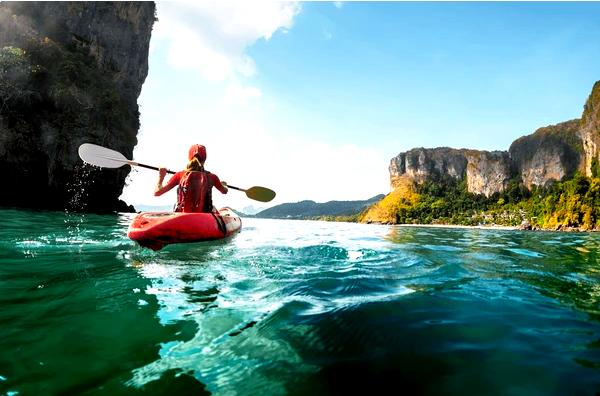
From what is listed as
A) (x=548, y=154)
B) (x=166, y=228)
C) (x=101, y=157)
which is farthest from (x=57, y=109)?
(x=548, y=154)

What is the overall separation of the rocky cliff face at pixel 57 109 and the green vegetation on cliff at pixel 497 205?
73589 millimetres

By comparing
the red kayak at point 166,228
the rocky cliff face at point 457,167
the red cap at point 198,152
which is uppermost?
the rocky cliff face at point 457,167

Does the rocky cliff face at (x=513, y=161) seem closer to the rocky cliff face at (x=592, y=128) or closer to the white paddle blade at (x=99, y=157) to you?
the rocky cliff face at (x=592, y=128)

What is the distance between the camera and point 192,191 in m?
8.45

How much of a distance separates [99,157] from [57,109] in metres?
27.6

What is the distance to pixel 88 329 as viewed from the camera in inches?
113

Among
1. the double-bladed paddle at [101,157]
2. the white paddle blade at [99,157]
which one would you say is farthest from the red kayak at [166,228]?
the white paddle blade at [99,157]

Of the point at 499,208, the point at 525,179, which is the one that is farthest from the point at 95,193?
the point at 525,179

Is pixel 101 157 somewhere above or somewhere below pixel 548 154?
below

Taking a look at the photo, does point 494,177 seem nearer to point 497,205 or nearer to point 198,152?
point 497,205

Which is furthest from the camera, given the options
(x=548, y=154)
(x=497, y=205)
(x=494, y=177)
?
(x=494, y=177)

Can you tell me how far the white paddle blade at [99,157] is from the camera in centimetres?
959

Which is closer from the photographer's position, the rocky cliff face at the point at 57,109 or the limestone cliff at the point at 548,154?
the rocky cliff face at the point at 57,109

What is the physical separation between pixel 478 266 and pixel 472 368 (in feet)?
15.7
